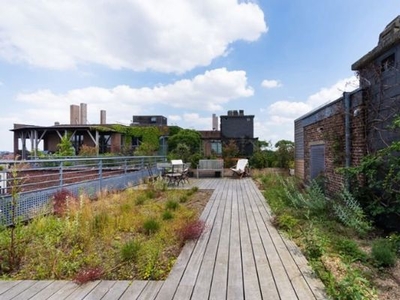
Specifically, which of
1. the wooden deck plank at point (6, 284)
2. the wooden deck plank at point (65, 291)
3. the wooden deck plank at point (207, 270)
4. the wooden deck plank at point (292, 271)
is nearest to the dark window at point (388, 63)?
the wooden deck plank at point (292, 271)

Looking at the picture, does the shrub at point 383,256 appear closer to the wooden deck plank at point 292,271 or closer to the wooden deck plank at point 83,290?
the wooden deck plank at point 292,271

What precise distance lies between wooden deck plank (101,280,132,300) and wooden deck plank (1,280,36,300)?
763 mm

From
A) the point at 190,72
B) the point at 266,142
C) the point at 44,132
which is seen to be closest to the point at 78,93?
the point at 44,132

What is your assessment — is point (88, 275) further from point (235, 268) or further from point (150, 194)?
point (150, 194)

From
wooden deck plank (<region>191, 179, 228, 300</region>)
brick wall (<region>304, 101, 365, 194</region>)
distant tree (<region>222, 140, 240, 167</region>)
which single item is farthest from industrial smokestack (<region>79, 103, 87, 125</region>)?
wooden deck plank (<region>191, 179, 228, 300</region>)

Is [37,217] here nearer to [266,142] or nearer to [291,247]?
[291,247]

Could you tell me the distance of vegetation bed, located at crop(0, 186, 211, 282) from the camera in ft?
8.63

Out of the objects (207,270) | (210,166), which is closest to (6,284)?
(207,270)

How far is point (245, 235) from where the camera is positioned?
376 cm

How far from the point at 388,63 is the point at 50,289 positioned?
520 cm

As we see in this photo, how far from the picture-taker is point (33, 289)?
2.32 meters

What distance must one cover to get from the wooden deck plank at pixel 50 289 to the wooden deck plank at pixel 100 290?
0.31 m

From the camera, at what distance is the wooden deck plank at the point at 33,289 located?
2.19m

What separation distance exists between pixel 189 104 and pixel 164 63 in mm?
8673
